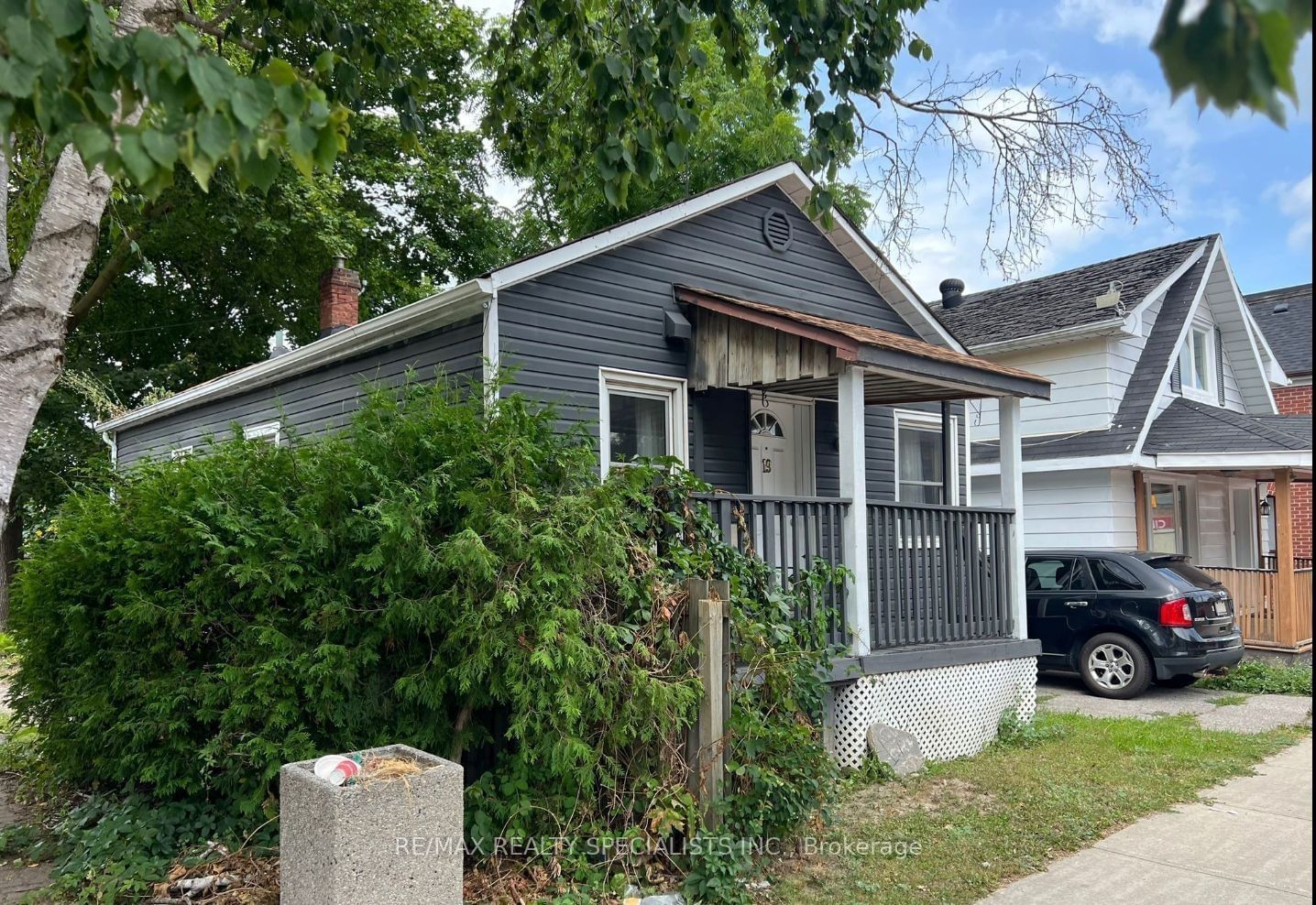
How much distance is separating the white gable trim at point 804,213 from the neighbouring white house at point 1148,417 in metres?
2.51

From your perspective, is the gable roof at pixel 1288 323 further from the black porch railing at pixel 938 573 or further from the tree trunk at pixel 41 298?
the tree trunk at pixel 41 298

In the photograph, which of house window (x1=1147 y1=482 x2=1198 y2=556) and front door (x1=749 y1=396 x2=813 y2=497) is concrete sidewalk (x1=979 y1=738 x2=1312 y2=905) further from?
house window (x1=1147 y1=482 x2=1198 y2=556)

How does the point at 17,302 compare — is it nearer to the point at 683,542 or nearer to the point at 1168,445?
the point at 683,542

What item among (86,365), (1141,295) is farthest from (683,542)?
(86,365)

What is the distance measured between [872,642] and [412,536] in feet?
14.0

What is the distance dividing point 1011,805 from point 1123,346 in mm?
10678

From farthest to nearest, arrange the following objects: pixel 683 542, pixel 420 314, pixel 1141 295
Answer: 1. pixel 1141 295
2. pixel 420 314
3. pixel 683 542

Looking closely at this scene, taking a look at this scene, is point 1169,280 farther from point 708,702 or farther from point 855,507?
point 708,702

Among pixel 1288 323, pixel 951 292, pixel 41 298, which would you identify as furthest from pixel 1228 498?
pixel 41 298

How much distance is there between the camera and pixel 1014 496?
9.21 metres

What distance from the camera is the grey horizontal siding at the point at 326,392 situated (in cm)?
825

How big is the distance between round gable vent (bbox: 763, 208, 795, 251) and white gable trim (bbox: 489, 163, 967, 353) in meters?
0.26

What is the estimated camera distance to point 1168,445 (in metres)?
13.7

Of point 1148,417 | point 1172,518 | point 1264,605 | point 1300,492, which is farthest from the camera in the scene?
point 1300,492
